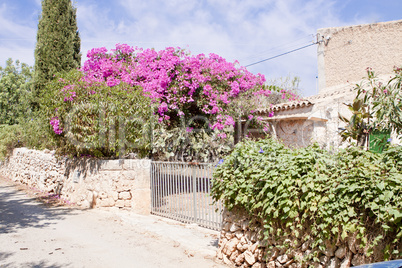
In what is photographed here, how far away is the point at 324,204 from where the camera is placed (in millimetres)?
3637

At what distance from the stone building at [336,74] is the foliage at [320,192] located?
5.56 metres

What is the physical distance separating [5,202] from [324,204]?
34.5 ft

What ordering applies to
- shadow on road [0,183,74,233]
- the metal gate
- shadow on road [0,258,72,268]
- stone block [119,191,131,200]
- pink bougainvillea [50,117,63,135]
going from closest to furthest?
shadow on road [0,258,72,268]
the metal gate
shadow on road [0,183,74,233]
stone block [119,191,131,200]
pink bougainvillea [50,117,63,135]

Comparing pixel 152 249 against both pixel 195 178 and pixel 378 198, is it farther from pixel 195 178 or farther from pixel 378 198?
pixel 378 198

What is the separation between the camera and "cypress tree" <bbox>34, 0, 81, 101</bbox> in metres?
15.5

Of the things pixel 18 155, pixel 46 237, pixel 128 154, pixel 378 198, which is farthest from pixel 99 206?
pixel 18 155

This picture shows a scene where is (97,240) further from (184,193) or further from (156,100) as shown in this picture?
(156,100)

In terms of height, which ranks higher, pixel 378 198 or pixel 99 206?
pixel 378 198

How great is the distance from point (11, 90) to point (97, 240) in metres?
27.1

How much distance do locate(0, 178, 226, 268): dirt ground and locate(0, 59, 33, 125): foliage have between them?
2117 centimetres

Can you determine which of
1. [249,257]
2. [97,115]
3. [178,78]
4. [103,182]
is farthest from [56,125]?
[249,257]

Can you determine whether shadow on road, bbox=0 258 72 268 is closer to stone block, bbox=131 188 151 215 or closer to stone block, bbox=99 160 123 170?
stone block, bbox=131 188 151 215

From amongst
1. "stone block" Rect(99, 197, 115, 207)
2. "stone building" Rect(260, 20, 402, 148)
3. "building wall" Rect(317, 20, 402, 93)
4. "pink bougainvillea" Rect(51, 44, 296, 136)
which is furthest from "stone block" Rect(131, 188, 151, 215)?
"building wall" Rect(317, 20, 402, 93)

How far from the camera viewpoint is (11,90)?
93.5 feet
